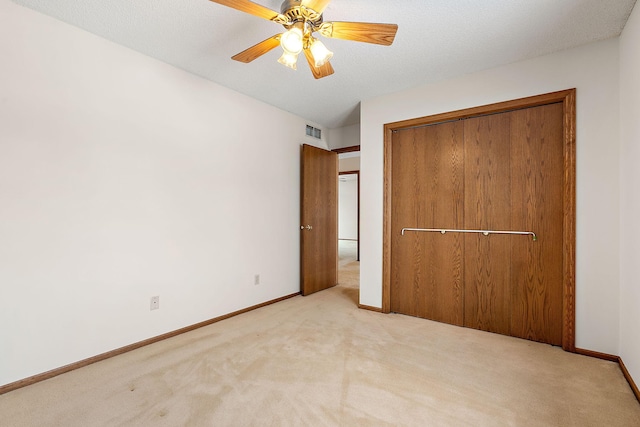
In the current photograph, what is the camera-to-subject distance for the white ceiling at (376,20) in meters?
1.87

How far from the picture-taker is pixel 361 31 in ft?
5.45

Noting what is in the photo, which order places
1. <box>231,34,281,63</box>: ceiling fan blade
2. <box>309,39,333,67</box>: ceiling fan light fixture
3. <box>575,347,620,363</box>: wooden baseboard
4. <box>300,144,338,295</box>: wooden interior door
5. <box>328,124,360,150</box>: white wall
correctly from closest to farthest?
<box>309,39,333,67</box>: ceiling fan light fixture → <box>231,34,281,63</box>: ceiling fan blade → <box>575,347,620,363</box>: wooden baseboard → <box>300,144,338,295</box>: wooden interior door → <box>328,124,360,150</box>: white wall

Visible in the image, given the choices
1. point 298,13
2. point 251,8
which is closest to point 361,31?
point 298,13

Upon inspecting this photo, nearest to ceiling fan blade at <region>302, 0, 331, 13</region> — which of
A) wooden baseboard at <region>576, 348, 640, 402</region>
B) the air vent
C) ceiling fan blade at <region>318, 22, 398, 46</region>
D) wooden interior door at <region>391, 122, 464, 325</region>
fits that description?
ceiling fan blade at <region>318, 22, 398, 46</region>

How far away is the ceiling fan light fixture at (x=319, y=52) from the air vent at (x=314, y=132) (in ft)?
8.15

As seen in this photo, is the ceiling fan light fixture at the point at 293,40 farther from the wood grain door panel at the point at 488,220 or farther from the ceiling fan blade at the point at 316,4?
the wood grain door panel at the point at 488,220

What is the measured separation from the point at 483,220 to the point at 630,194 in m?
0.98

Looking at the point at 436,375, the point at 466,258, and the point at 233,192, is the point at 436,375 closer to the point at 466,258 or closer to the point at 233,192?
the point at 466,258

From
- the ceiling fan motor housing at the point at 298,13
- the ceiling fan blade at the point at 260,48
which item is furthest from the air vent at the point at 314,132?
the ceiling fan motor housing at the point at 298,13

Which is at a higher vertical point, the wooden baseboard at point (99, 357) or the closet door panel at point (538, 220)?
the closet door panel at point (538, 220)

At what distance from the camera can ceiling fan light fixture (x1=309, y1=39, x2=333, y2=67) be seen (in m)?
1.70

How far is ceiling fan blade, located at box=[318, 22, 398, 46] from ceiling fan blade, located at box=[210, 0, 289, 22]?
26 cm

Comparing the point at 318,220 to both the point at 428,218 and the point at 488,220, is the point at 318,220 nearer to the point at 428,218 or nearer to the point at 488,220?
the point at 428,218

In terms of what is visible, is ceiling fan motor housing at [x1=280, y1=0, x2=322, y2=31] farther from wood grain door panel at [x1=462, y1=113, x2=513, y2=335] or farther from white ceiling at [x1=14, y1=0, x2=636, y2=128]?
wood grain door panel at [x1=462, y1=113, x2=513, y2=335]
